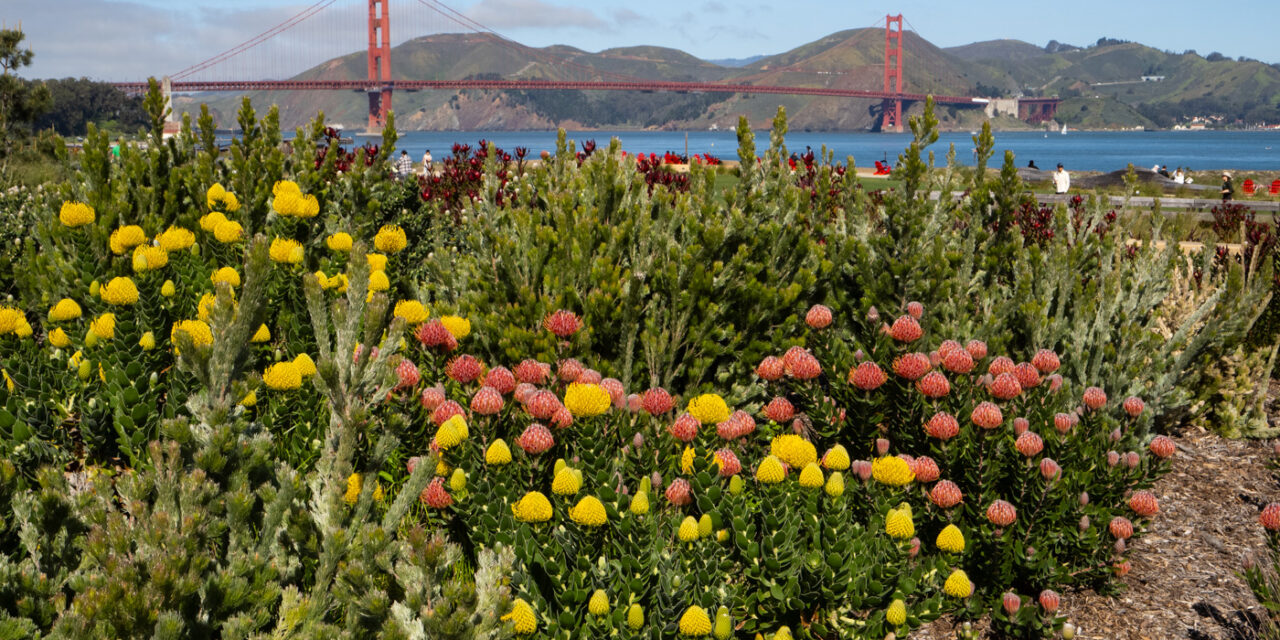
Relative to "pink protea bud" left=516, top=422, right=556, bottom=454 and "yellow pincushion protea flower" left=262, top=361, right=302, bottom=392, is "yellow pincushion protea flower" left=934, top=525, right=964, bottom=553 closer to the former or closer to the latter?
"pink protea bud" left=516, top=422, right=556, bottom=454

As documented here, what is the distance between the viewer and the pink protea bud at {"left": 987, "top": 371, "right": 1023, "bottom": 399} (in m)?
3.12

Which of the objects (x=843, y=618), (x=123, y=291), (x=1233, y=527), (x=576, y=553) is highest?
(x=123, y=291)

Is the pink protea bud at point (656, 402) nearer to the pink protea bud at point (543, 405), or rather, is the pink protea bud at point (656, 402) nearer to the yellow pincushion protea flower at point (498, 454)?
the pink protea bud at point (543, 405)

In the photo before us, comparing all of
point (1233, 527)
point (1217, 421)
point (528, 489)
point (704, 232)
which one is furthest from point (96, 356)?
point (1217, 421)

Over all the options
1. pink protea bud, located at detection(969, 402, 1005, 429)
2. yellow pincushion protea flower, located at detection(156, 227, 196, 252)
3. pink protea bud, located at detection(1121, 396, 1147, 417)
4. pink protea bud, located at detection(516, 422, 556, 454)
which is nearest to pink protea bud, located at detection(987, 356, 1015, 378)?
pink protea bud, located at detection(969, 402, 1005, 429)

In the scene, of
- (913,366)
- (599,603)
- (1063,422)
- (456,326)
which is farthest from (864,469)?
(456,326)

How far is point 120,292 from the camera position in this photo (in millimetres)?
3098

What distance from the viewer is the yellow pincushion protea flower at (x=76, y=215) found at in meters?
3.68

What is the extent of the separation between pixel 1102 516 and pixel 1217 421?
2.73 m

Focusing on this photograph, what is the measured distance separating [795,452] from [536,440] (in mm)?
739

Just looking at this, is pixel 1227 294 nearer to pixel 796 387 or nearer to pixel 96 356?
pixel 796 387

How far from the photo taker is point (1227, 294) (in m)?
4.62

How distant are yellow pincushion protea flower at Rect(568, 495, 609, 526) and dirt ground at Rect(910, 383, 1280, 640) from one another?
4.65 ft

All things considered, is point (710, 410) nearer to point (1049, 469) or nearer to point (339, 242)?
point (1049, 469)
